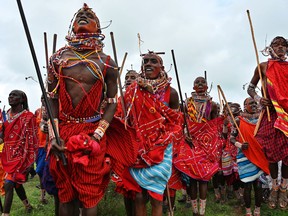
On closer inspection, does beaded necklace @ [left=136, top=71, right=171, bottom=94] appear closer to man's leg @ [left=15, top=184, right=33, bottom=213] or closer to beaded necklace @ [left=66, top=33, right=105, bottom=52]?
beaded necklace @ [left=66, top=33, right=105, bottom=52]

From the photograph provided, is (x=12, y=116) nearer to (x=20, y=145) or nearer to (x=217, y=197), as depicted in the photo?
(x=20, y=145)

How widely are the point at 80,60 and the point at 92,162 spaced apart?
Result: 115 cm

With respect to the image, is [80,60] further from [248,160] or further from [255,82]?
[248,160]

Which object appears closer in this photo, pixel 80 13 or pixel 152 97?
pixel 80 13

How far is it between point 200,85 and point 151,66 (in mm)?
1973

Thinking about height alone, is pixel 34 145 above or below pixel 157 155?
above

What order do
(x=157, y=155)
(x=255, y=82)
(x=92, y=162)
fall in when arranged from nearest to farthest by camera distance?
(x=92, y=162), (x=157, y=155), (x=255, y=82)

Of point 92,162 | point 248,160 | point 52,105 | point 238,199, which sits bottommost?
point 238,199

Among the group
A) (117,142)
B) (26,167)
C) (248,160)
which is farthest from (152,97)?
(26,167)

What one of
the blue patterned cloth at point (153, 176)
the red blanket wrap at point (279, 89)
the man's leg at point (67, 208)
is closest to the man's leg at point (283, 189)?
the red blanket wrap at point (279, 89)

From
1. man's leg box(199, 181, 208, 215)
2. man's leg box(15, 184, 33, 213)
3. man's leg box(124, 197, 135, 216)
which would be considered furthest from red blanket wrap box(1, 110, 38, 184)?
man's leg box(199, 181, 208, 215)

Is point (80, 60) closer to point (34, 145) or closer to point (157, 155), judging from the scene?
point (157, 155)

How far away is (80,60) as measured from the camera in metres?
4.07

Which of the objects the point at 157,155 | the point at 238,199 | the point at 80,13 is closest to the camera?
the point at 80,13
